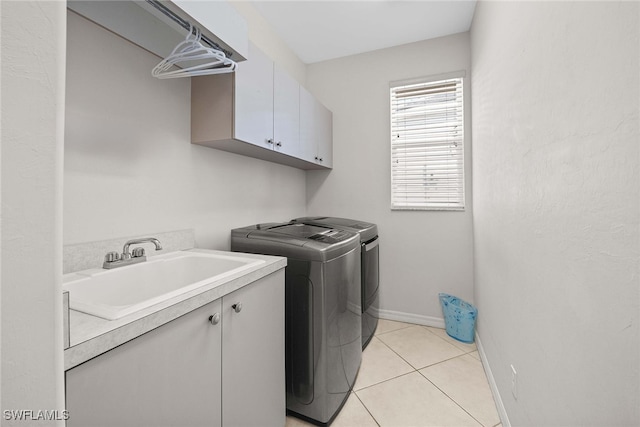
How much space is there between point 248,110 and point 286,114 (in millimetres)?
459

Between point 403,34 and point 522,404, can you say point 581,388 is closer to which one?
point 522,404

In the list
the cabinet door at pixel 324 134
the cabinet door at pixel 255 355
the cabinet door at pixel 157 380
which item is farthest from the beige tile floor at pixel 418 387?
the cabinet door at pixel 324 134

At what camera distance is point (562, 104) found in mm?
811

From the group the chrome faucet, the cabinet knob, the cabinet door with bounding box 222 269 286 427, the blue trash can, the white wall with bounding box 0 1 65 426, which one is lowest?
the blue trash can

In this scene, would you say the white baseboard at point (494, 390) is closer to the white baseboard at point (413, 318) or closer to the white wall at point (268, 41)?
the white baseboard at point (413, 318)

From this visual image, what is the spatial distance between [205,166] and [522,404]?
6.46 feet

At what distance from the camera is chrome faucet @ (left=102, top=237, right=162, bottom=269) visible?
1147mm

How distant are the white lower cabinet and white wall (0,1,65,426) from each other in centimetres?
29

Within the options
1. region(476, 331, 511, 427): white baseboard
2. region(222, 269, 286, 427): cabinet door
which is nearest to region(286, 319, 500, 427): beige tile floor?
region(476, 331, 511, 427): white baseboard

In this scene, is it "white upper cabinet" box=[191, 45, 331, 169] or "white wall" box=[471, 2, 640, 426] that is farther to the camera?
"white upper cabinet" box=[191, 45, 331, 169]

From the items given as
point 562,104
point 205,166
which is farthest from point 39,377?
point 205,166

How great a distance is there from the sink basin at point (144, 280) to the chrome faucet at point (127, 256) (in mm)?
25

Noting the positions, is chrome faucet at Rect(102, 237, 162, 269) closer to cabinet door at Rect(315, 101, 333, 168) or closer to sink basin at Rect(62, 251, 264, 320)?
sink basin at Rect(62, 251, 264, 320)

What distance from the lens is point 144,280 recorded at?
1234mm
